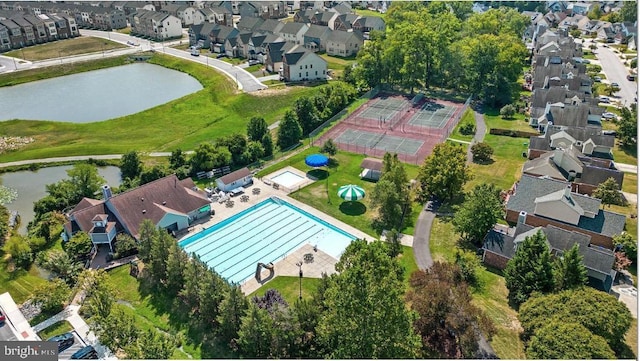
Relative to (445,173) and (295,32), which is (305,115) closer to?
(445,173)

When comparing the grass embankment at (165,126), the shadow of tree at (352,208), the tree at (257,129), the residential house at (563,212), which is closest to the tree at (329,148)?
the tree at (257,129)

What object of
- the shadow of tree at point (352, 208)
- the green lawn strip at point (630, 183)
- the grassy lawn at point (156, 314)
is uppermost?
the green lawn strip at point (630, 183)

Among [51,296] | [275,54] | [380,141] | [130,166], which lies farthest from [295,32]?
[51,296]

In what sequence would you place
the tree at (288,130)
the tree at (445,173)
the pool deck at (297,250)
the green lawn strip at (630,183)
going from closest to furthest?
the pool deck at (297,250)
the tree at (445,173)
the green lawn strip at (630,183)
the tree at (288,130)

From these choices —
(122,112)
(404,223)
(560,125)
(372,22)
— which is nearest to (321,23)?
(372,22)

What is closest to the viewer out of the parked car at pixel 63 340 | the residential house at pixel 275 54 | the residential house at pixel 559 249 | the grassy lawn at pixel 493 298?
the grassy lawn at pixel 493 298

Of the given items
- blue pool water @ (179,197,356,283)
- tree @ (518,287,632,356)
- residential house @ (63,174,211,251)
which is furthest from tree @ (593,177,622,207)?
residential house @ (63,174,211,251)

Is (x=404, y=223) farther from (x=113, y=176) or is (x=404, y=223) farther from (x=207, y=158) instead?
(x=113, y=176)

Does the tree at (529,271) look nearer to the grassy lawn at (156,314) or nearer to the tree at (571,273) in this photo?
the tree at (571,273)
